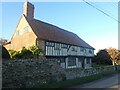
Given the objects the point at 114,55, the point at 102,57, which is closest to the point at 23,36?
the point at 114,55

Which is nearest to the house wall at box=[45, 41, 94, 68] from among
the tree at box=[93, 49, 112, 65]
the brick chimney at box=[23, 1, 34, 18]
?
the tree at box=[93, 49, 112, 65]

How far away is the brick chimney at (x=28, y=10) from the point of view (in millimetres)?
34875

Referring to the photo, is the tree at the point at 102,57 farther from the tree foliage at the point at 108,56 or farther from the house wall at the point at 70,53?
the house wall at the point at 70,53

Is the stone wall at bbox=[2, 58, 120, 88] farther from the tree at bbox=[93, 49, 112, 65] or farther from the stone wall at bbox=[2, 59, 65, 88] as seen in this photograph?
the tree at bbox=[93, 49, 112, 65]

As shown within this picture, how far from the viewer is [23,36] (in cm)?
3303

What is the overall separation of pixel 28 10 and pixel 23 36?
5.18m

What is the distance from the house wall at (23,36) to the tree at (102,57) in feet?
83.1

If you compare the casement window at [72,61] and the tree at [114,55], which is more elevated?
the tree at [114,55]

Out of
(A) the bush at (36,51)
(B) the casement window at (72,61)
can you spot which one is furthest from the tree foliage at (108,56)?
(A) the bush at (36,51)

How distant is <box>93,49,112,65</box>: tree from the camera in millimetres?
50844

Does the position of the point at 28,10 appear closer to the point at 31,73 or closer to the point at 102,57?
the point at 31,73

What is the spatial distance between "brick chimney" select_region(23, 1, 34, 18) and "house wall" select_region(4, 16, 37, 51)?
1.79 m

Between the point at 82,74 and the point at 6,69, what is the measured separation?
12195 mm

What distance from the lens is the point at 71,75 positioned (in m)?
22.8
